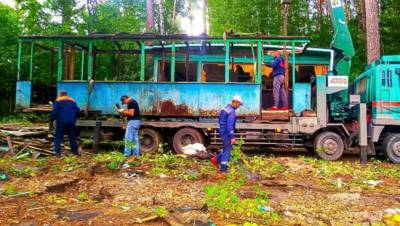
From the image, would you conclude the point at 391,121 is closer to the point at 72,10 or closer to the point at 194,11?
the point at 72,10

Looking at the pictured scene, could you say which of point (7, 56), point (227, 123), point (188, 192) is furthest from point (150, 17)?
point (188, 192)

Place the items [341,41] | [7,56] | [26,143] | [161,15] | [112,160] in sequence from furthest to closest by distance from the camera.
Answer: [161,15] → [7,56] → [341,41] → [26,143] → [112,160]

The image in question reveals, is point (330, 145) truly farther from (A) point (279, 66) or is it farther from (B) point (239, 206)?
(B) point (239, 206)

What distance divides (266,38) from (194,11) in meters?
26.1

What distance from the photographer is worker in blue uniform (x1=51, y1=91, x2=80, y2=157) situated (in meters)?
10.6

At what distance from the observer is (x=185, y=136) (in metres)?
12.0

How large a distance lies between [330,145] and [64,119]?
7191 millimetres

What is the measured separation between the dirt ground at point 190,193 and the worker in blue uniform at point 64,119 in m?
0.80

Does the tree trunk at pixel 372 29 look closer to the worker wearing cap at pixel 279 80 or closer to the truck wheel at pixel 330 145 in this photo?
the truck wheel at pixel 330 145

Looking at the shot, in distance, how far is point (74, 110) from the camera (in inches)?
429

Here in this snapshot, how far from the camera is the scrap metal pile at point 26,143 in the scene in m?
10.8

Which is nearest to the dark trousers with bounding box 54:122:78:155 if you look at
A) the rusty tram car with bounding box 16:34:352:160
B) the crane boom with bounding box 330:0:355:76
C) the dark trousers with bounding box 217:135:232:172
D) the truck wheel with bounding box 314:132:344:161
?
the rusty tram car with bounding box 16:34:352:160

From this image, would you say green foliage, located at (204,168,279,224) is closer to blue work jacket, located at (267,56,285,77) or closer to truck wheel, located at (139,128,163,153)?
truck wheel, located at (139,128,163,153)

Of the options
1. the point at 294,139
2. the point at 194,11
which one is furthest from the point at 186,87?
the point at 194,11
